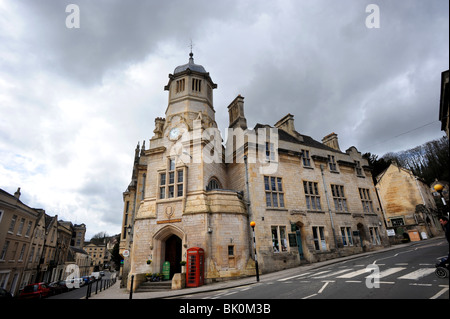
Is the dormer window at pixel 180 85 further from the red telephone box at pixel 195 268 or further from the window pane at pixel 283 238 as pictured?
the window pane at pixel 283 238

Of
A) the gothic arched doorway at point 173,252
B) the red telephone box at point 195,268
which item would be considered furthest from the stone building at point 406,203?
the gothic arched doorway at point 173,252

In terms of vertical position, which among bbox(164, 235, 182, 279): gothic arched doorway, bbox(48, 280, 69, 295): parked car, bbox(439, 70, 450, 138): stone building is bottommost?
bbox(48, 280, 69, 295): parked car

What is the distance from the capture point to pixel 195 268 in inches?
583

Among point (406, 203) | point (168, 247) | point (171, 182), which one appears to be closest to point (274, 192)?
point (171, 182)

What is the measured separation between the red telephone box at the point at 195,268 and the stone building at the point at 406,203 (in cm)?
2879

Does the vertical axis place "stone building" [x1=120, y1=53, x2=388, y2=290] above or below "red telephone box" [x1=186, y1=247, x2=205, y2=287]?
above

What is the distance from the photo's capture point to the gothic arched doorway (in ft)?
59.9

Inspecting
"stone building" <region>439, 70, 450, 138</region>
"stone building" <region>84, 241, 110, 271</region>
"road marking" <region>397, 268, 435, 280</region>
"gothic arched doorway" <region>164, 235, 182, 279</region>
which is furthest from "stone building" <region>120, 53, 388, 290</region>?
"stone building" <region>84, 241, 110, 271</region>

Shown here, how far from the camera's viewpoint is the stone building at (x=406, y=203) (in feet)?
103

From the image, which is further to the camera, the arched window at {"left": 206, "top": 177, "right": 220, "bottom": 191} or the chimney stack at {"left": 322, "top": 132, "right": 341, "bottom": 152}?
the chimney stack at {"left": 322, "top": 132, "right": 341, "bottom": 152}

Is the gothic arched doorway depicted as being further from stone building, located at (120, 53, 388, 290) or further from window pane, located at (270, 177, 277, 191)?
window pane, located at (270, 177, 277, 191)

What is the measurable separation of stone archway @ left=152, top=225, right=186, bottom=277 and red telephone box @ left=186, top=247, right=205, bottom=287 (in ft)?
4.92

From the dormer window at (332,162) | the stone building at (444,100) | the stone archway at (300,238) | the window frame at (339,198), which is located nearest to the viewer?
the stone building at (444,100)

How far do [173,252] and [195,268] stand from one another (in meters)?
4.40
